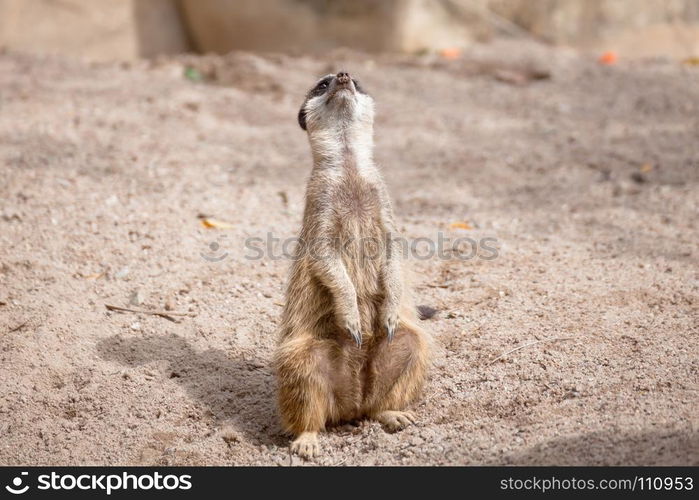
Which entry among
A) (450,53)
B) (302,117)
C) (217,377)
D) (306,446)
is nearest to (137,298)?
(217,377)

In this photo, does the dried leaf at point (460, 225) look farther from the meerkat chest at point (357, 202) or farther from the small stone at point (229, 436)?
the small stone at point (229, 436)

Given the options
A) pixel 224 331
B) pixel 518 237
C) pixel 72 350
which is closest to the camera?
pixel 72 350

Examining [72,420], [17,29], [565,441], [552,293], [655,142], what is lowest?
[565,441]

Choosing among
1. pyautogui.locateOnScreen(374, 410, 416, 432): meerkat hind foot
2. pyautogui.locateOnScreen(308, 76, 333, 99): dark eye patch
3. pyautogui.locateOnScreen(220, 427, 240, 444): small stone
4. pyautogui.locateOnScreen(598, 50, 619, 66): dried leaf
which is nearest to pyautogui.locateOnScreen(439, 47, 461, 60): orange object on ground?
pyautogui.locateOnScreen(598, 50, 619, 66): dried leaf

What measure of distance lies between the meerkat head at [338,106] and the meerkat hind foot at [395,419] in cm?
124

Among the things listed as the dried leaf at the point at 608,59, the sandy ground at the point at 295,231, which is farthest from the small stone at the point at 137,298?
the dried leaf at the point at 608,59

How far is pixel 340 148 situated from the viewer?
3.37m

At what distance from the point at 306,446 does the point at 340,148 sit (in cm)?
125

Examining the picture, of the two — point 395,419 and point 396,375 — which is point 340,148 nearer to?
point 396,375

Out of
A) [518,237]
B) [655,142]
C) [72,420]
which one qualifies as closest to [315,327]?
[72,420]

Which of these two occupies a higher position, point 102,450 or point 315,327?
point 315,327

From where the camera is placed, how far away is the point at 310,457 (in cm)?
298
